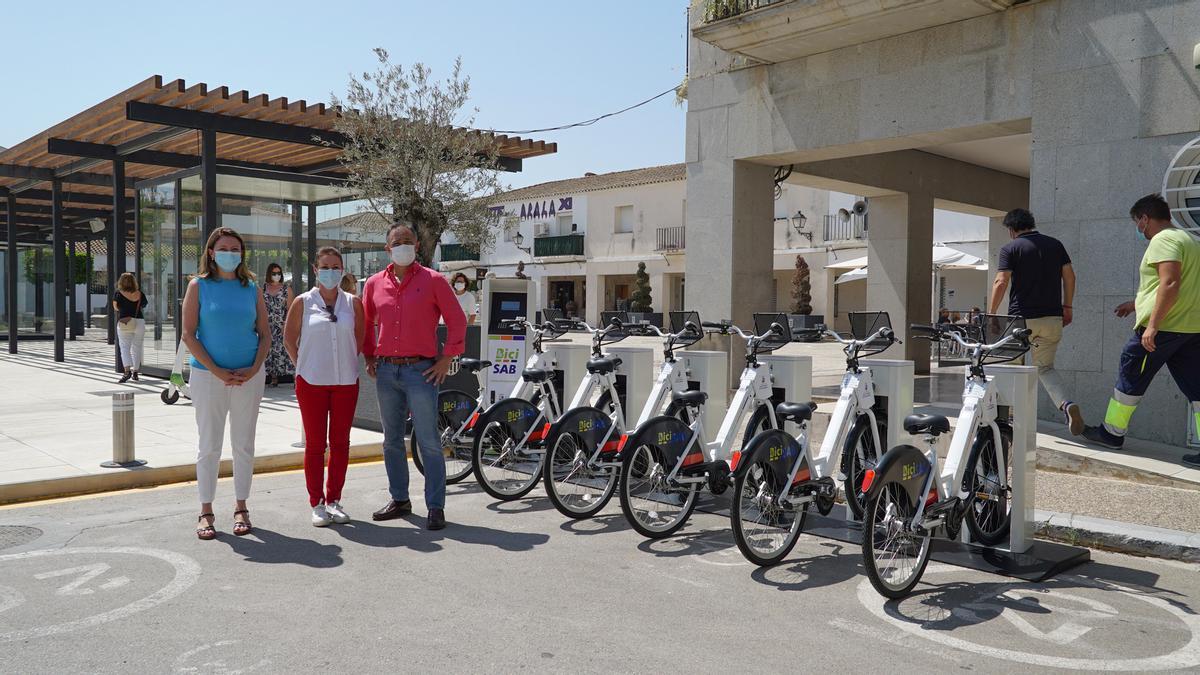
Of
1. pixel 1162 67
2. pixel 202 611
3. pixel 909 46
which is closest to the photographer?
pixel 202 611

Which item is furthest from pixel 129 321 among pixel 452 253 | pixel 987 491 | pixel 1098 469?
pixel 452 253

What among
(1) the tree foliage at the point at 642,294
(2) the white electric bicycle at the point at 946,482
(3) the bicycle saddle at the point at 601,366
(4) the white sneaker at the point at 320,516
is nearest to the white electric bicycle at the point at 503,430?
(3) the bicycle saddle at the point at 601,366

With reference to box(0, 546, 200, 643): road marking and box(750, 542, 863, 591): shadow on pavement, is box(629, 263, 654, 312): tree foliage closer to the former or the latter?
box(750, 542, 863, 591): shadow on pavement

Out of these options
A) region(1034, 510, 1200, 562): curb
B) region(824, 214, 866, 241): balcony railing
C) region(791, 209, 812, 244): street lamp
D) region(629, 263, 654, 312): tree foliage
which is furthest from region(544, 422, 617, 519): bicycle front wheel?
region(629, 263, 654, 312): tree foliage

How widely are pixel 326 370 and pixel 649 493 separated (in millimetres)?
2140

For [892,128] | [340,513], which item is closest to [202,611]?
[340,513]

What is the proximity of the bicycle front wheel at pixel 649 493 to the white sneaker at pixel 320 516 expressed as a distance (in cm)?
189

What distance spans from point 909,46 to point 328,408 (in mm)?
6802

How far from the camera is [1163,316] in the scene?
6039mm

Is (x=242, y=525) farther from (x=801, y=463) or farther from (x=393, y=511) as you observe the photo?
(x=801, y=463)

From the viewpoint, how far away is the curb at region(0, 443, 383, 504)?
6492 mm

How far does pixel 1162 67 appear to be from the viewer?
7438 millimetres

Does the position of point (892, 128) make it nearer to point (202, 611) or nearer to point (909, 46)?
point (909, 46)

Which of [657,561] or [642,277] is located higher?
[642,277]
